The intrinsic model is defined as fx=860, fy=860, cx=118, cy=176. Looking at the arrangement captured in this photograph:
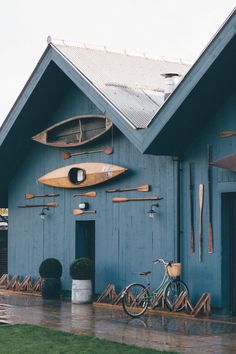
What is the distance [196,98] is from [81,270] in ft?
20.0

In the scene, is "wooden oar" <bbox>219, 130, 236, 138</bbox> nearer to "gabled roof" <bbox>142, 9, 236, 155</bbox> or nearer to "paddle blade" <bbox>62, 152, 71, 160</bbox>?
"gabled roof" <bbox>142, 9, 236, 155</bbox>

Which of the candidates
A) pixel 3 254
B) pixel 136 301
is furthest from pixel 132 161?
pixel 3 254

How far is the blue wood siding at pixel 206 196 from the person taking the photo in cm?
2025

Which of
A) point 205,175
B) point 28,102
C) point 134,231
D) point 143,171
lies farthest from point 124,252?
point 28,102

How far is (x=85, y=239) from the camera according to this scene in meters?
25.9

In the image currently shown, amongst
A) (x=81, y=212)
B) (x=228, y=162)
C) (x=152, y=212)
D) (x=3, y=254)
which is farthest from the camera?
(x=3, y=254)

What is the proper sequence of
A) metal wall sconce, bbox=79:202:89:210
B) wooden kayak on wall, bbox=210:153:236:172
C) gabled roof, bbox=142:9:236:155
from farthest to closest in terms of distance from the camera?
metal wall sconce, bbox=79:202:89:210, wooden kayak on wall, bbox=210:153:236:172, gabled roof, bbox=142:9:236:155

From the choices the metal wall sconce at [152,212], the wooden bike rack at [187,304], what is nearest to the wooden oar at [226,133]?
the metal wall sconce at [152,212]

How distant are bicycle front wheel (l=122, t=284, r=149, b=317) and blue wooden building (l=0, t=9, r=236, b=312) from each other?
38.7 inches

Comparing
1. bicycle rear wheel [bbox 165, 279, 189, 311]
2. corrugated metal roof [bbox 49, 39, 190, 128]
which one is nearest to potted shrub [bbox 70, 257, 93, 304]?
bicycle rear wheel [bbox 165, 279, 189, 311]

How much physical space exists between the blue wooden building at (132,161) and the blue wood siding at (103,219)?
0.03 m

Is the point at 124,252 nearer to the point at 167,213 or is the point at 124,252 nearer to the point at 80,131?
the point at 167,213

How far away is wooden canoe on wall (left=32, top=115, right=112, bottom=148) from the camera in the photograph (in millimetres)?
24562

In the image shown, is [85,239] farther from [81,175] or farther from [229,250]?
[229,250]
